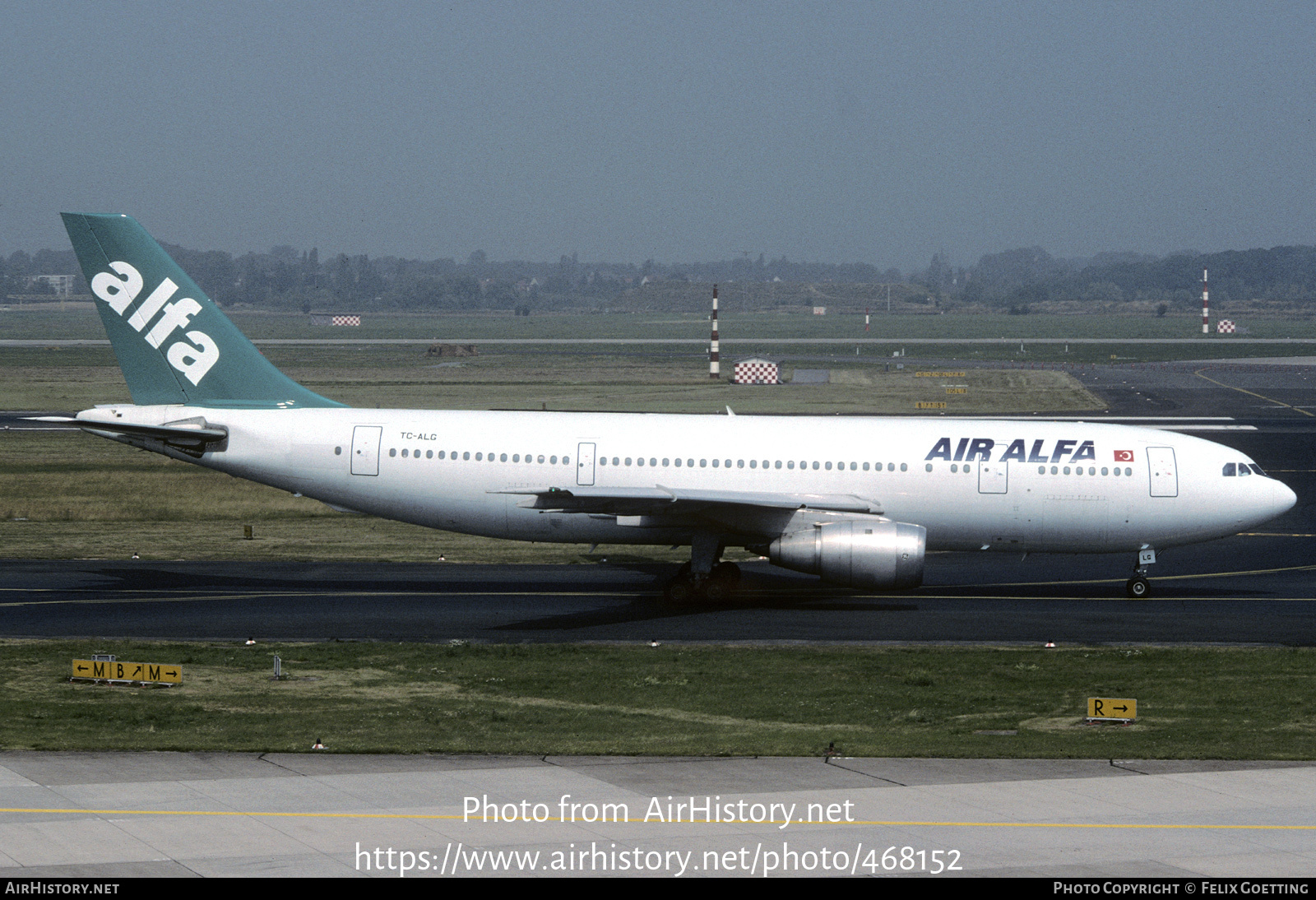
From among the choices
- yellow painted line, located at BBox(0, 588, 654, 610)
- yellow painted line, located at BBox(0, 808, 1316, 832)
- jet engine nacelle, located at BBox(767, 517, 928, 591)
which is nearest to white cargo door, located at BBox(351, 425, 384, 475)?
yellow painted line, located at BBox(0, 588, 654, 610)

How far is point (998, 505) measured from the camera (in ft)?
113

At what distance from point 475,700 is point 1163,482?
62.0ft

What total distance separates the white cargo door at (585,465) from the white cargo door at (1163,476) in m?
13.6

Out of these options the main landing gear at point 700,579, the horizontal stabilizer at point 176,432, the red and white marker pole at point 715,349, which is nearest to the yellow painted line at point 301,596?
the main landing gear at point 700,579

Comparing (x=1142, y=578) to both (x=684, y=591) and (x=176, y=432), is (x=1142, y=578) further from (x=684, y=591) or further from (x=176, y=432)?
(x=176, y=432)

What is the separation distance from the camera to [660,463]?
114 feet

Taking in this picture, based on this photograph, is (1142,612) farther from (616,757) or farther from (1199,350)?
(1199,350)

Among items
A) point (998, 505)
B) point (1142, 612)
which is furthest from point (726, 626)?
point (1142, 612)

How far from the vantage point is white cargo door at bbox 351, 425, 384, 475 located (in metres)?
34.8

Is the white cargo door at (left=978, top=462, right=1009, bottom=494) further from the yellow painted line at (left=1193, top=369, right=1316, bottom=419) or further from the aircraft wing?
the yellow painted line at (left=1193, top=369, right=1316, bottom=419)

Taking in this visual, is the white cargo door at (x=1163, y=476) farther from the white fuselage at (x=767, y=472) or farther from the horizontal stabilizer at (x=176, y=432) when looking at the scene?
the horizontal stabilizer at (x=176, y=432)

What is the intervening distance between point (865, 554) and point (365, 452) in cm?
1245

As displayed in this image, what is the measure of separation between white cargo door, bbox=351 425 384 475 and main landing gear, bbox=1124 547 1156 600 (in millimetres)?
18999

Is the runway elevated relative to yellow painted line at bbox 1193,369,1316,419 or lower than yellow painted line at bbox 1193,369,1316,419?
lower
